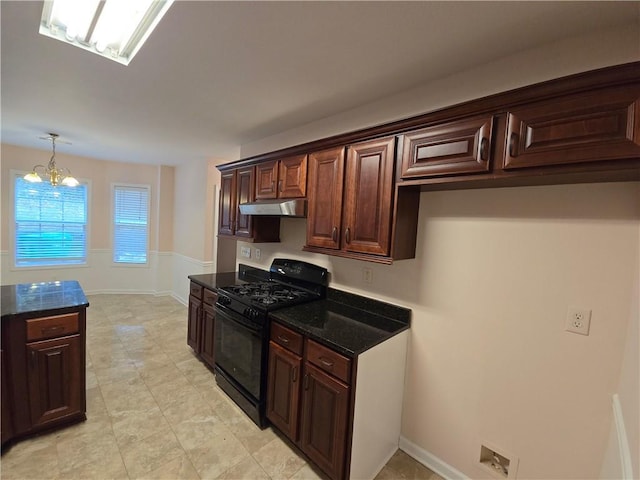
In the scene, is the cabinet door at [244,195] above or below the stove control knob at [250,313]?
Result: above

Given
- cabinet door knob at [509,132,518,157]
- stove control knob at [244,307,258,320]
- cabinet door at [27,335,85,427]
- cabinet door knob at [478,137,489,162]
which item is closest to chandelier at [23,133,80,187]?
cabinet door at [27,335,85,427]

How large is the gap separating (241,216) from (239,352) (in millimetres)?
1357

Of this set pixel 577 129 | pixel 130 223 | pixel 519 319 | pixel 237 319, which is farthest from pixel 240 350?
pixel 130 223

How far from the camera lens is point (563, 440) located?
146cm

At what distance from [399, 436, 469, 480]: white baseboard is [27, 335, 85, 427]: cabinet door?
7.80 feet

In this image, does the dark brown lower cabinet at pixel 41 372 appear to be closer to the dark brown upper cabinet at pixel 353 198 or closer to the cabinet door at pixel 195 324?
the cabinet door at pixel 195 324

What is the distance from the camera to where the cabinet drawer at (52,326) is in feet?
6.18

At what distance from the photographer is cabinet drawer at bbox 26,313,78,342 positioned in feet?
6.18

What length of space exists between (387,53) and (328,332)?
5.38 ft

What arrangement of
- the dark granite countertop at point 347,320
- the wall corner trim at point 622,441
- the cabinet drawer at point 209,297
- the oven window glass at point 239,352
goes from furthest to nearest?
1. the cabinet drawer at point 209,297
2. the oven window glass at point 239,352
3. the dark granite countertop at point 347,320
4. the wall corner trim at point 622,441

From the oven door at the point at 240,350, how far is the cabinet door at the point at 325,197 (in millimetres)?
814

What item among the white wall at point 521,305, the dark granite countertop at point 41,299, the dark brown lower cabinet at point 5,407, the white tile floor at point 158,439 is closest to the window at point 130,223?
the white tile floor at point 158,439

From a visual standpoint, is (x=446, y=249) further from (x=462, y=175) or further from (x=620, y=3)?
(x=620, y=3)

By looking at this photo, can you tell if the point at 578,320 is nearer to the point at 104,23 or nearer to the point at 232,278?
the point at 104,23
